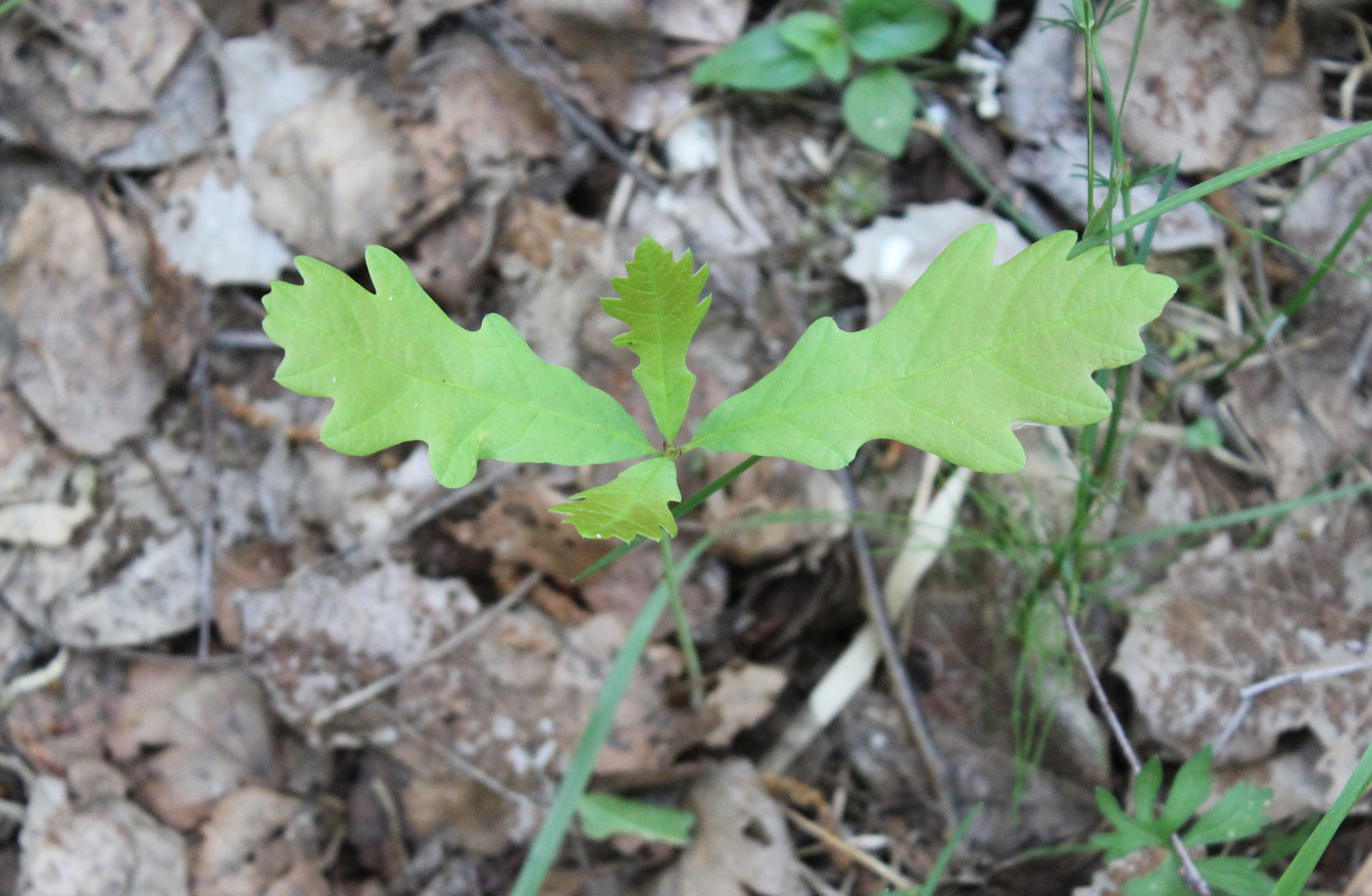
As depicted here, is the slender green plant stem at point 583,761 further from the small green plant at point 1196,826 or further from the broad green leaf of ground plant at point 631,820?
the small green plant at point 1196,826

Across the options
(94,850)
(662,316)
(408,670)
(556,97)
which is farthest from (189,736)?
(556,97)

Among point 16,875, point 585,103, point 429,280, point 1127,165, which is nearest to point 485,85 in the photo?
point 585,103

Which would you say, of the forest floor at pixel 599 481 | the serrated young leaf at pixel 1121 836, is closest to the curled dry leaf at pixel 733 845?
the forest floor at pixel 599 481

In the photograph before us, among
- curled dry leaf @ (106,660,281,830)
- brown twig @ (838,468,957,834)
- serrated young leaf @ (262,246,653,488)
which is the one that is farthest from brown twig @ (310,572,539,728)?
serrated young leaf @ (262,246,653,488)

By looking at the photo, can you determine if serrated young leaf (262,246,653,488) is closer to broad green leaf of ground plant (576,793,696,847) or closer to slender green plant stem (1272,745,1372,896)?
broad green leaf of ground plant (576,793,696,847)

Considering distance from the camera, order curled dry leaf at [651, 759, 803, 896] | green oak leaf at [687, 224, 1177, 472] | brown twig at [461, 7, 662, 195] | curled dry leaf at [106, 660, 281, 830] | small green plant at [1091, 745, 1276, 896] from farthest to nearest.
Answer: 1. brown twig at [461, 7, 662, 195]
2. curled dry leaf at [106, 660, 281, 830]
3. curled dry leaf at [651, 759, 803, 896]
4. small green plant at [1091, 745, 1276, 896]
5. green oak leaf at [687, 224, 1177, 472]

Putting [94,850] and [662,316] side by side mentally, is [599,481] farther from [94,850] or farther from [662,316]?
[94,850]

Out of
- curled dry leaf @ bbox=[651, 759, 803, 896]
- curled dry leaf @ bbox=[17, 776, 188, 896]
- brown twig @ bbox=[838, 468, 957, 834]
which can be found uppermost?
brown twig @ bbox=[838, 468, 957, 834]

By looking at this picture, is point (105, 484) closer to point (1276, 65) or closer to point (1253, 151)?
point (1253, 151)
